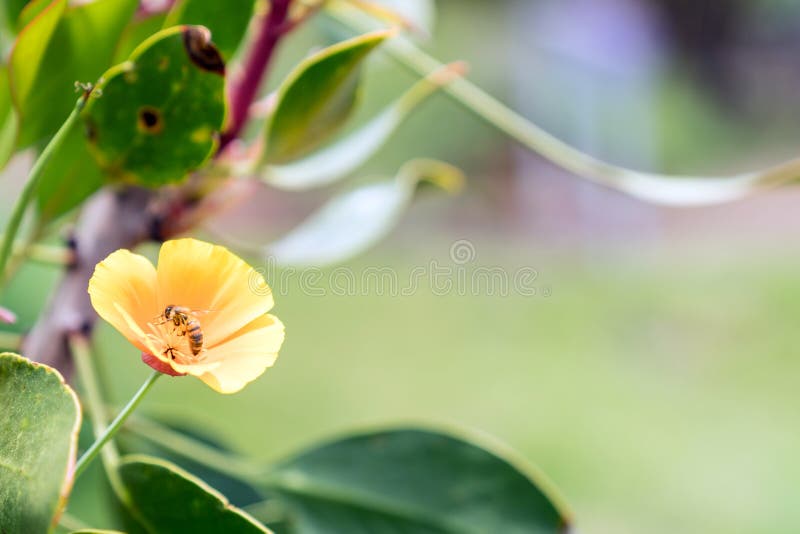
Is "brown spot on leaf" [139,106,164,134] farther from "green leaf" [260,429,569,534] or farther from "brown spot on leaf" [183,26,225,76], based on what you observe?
"green leaf" [260,429,569,534]

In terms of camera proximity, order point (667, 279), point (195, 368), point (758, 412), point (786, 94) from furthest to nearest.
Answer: point (786, 94)
point (667, 279)
point (758, 412)
point (195, 368)

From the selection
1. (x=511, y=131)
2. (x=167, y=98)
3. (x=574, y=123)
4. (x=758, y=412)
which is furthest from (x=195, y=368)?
(x=574, y=123)

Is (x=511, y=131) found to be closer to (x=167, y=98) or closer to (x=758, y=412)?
(x=167, y=98)

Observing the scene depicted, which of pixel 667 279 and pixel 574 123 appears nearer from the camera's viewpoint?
pixel 667 279

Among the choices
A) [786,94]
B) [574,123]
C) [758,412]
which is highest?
[786,94]

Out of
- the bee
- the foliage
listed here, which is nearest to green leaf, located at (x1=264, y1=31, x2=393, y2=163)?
the foliage

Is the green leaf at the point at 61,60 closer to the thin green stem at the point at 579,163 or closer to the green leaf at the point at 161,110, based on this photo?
the green leaf at the point at 161,110

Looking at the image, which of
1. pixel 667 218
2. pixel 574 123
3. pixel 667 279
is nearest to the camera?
pixel 667 279

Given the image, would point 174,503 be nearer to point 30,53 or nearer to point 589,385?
point 30,53
